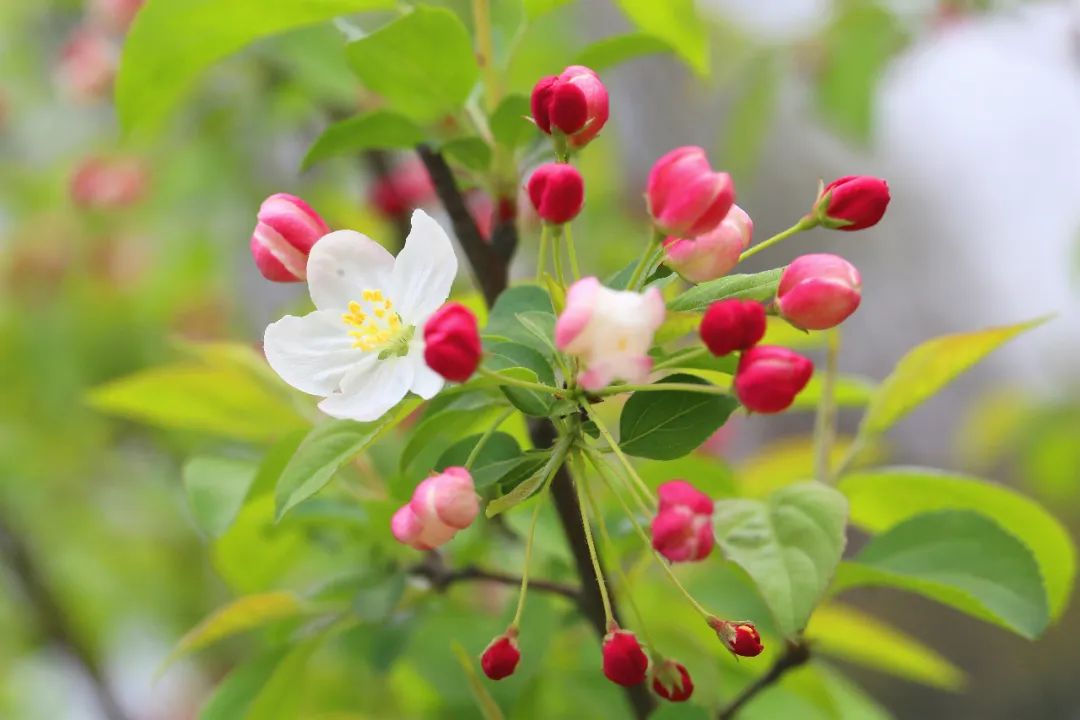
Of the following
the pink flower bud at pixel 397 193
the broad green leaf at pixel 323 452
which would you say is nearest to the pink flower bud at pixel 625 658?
the broad green leaf at pixel 323 452

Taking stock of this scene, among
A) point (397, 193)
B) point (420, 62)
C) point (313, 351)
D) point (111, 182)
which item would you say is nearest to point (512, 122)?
point (420, 62)

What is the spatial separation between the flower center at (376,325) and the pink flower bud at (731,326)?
0.55ft

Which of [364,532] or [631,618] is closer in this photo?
[364,532]

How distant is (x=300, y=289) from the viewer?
1.69 metres

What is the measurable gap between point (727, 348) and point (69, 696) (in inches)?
85.3

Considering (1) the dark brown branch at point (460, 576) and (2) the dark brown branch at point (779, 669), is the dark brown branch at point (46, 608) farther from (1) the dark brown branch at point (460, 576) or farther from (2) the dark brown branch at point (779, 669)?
(2) the dark brown branch at point (779, 669)

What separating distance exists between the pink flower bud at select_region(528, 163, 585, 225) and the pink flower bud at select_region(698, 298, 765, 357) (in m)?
0.08

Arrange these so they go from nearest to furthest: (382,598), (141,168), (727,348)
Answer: (727,348) → (382,598) → (141,168)

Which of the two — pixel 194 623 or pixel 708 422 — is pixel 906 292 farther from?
pixel 708 422

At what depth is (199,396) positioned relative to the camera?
2.29ft

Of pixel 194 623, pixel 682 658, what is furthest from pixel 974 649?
pixel 682 658

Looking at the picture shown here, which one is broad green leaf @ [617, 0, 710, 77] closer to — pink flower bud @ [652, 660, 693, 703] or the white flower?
the white flower

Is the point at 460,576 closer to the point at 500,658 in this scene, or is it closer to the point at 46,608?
the point at 500,658

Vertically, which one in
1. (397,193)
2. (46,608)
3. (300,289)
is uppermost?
(397,193)
